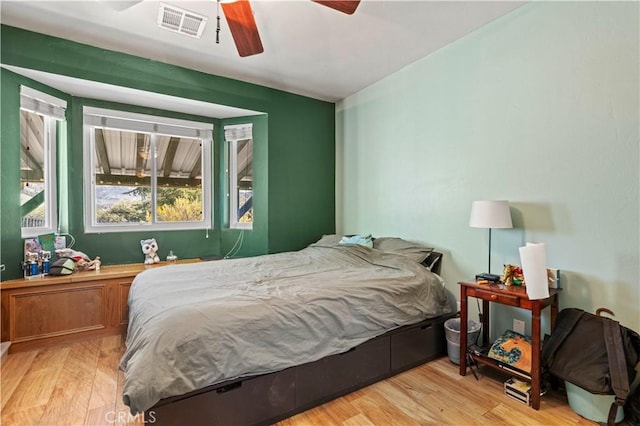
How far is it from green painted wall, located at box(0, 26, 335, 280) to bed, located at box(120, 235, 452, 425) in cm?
125

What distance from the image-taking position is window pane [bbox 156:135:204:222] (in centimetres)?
397

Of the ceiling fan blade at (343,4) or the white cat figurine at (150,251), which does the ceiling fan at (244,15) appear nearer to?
the ceiling fan blade at (343,4)

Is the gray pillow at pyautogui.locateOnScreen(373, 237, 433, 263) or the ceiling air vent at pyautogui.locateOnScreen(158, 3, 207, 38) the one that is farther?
the gray pillow at pyautogui.locateOnScreen(373, 237, 433, 263)

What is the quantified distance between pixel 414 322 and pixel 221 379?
59.7 inches

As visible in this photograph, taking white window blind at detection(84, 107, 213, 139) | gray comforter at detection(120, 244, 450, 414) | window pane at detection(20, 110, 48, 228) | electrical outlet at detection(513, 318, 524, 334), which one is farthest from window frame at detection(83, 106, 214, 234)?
electrical outlet at detection(513, 318, 524, 334)

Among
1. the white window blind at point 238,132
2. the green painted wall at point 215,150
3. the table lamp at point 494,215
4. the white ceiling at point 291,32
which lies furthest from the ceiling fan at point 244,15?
the white window blind at point 238,132

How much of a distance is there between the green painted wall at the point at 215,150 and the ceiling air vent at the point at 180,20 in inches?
34.7

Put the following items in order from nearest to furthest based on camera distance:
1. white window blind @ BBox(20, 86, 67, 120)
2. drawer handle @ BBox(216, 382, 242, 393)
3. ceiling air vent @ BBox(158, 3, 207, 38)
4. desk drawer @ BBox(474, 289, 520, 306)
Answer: drawer handle @ BBox(216, 382, 242, 393), desk drawer @ BBox(474, 289, 520, 306), ceiling air vent @ BBox(158, 3, 207, 38), white window blind @ BBox(20, 86, 67, 120)

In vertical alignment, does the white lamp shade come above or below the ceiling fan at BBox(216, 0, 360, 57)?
below

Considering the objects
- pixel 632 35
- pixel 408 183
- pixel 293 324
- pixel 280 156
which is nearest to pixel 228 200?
pixel 280 156

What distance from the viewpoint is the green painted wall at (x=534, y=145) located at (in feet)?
6.17

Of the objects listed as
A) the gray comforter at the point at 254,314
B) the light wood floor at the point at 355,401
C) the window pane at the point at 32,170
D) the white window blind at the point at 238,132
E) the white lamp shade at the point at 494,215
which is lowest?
the light wood floor at the point at 355,401

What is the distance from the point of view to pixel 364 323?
2.14 metres

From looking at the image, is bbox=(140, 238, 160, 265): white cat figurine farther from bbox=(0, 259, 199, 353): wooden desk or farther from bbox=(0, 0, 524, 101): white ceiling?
bbox=(0, 0, 524, 101): white ceiling
